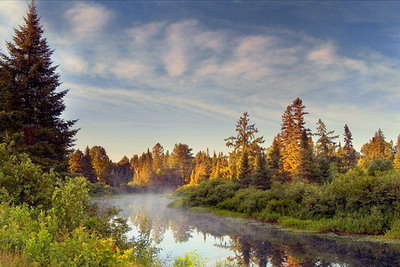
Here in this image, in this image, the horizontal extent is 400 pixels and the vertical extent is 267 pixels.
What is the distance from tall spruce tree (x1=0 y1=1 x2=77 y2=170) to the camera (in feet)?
65.8

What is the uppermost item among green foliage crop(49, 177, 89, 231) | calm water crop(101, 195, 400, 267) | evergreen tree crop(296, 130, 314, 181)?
evergreen tree crop(296, 130, 314, 181)

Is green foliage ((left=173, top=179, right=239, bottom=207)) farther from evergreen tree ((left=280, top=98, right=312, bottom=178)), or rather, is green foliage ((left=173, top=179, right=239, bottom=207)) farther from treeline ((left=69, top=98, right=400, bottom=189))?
evergreen tree ((left=280, top=98, right=312, bottom=178))

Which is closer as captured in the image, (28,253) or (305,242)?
(28,253)

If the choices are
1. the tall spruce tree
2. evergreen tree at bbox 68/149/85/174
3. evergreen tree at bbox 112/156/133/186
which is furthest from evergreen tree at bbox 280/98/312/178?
evergreen tree at bbox 112/156/133/186

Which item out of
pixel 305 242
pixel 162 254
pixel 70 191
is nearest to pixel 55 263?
pixel 70 191

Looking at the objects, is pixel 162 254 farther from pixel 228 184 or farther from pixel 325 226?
pixel 228 184

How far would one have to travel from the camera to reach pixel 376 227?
830 inches

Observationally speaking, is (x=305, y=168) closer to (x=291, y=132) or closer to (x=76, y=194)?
(x=291, y=132)

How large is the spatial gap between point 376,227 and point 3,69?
24880mm

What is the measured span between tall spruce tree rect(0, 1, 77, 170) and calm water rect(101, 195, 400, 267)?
7840 mm

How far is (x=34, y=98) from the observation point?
70.2ft

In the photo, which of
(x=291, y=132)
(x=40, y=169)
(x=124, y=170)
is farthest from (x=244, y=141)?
(x=124, y=170)

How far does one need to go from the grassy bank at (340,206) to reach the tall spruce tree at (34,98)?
1758 centimetres

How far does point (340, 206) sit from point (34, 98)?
2210 cm
